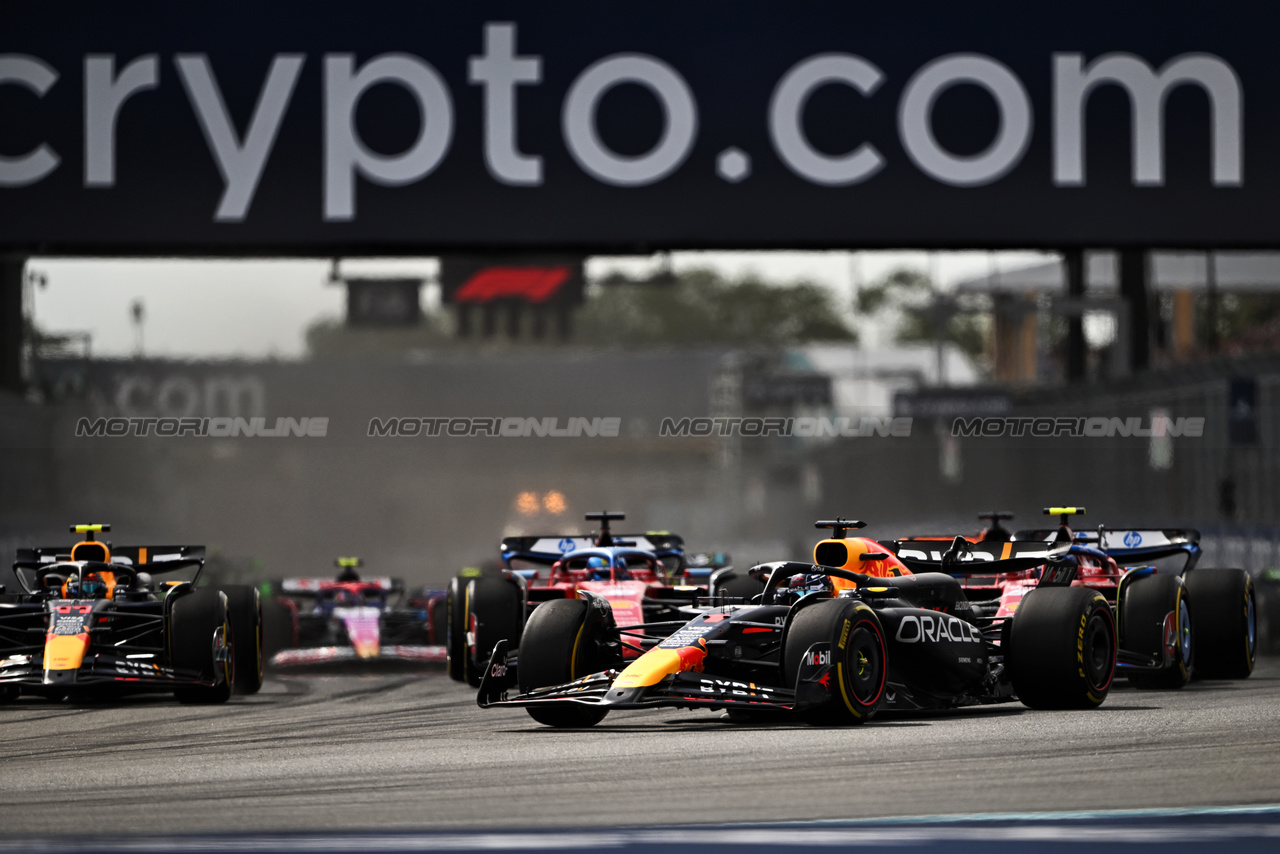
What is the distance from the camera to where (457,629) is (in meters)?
16.6

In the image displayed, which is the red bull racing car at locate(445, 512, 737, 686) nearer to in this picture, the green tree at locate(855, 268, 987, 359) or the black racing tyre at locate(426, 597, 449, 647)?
the black racing tyre at locate(426, 597, 449, 647)

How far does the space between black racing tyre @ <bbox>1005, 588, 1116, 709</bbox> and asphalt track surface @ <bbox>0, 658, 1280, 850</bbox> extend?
0.64 ft

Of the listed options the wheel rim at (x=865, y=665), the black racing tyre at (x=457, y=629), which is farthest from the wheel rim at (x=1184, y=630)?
the black racing tyre at (x=457, y=629)

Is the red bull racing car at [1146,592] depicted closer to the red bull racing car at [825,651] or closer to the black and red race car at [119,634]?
the red bull racing car at [825,651]

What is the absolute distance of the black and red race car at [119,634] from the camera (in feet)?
45.9

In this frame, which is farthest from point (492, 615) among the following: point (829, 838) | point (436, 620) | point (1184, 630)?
point (829, 838)

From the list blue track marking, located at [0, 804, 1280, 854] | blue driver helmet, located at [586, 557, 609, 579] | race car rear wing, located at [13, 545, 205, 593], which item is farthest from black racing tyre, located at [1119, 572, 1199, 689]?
race car rear wing, located at [13, 545, 205, 593]

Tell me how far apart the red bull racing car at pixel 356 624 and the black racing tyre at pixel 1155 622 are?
21.4 feet

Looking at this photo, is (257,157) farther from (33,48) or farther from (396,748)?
(396,748)

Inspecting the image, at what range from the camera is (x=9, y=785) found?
9352 millimetres

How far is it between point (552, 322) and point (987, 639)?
24299 millimetres

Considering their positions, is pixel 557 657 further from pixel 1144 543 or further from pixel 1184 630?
pixel 1144 543

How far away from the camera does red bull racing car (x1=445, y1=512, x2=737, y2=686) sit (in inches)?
599

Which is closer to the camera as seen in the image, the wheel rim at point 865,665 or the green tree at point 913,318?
the wheel rim at point 865,665
